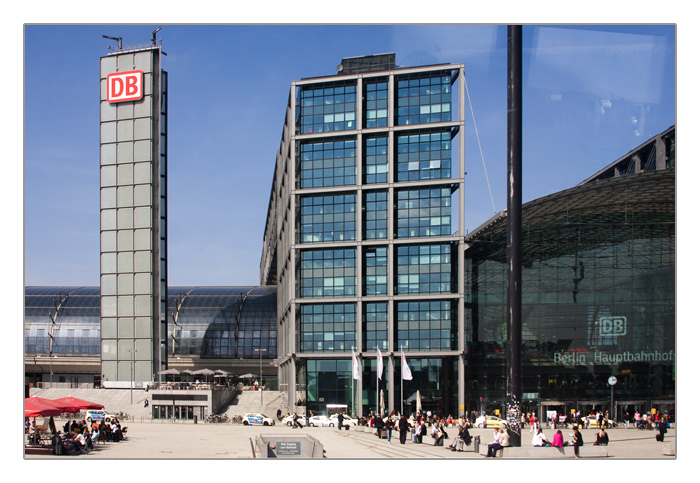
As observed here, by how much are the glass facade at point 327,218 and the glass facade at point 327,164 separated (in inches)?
55.5

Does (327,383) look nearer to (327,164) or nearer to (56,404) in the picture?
(327,164)

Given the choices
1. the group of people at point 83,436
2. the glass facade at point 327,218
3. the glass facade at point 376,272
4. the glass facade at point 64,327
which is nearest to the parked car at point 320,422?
the glass facade at point 376,272

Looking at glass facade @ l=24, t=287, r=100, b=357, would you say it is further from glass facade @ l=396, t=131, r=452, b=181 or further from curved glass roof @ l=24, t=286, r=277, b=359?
glass facade @ l=396, t=131, r=452, b=181

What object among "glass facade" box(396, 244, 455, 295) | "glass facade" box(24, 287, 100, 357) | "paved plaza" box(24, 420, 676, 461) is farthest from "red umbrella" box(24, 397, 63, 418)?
"glass facade" box(24, 287, 100, 357)

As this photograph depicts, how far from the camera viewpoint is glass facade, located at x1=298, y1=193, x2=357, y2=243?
82625 mm

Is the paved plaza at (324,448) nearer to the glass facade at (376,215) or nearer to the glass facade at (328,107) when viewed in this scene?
the glass facade at (376,215)

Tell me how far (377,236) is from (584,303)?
20.6m

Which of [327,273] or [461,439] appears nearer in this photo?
[461,439]

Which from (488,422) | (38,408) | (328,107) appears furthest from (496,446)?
(328,107)

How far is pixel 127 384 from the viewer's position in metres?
95.2

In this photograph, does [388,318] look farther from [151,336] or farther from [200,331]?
[200,331]

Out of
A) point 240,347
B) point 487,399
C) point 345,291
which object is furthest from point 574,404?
point 240,347

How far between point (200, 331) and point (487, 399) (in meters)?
60.6

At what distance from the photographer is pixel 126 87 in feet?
316
